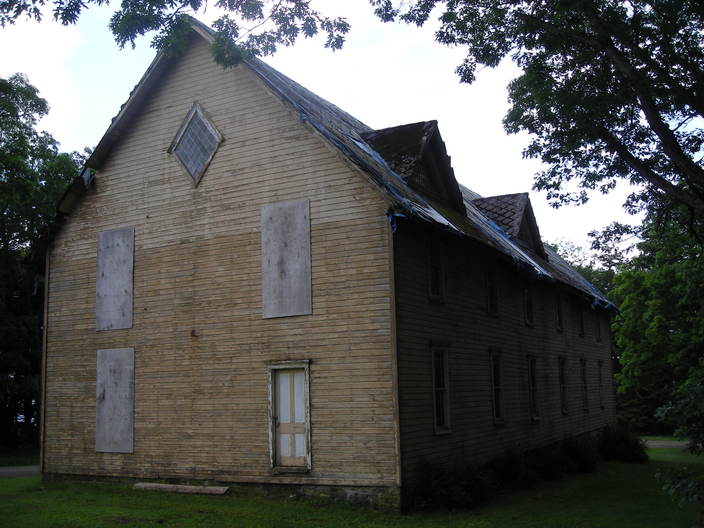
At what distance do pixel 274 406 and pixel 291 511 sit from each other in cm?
241

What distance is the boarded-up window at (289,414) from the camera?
1538cm

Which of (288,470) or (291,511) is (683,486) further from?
(288,470)

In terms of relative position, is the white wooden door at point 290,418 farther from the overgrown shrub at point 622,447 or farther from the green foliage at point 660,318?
the overgrown shrub at point 622,447

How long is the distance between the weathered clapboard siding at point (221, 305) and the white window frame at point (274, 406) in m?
0.14

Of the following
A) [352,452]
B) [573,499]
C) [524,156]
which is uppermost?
[524,156]

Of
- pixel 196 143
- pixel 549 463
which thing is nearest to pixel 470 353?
pixel 549 463

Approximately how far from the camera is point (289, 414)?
15.7 meters

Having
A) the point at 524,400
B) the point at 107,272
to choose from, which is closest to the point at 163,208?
the point at 107,272

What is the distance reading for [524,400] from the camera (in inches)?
860

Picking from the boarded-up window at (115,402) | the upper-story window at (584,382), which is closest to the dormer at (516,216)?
the upper-story window at (584,382)

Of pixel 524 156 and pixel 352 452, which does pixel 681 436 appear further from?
pixel 524 156

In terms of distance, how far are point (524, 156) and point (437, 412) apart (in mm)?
6984

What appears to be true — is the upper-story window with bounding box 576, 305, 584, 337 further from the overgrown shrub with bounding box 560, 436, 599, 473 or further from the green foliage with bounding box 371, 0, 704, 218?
the green foliage with bounding box 371, 0, 704, 218

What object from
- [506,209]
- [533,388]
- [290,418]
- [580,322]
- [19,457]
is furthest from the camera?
[19,457]
